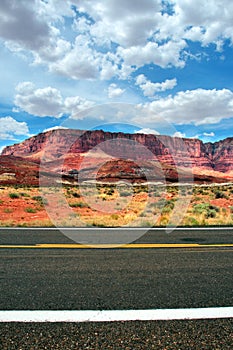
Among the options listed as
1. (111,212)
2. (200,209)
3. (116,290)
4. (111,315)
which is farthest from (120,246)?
(111,212)

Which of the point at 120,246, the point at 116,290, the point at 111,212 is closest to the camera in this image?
the point at 116,290

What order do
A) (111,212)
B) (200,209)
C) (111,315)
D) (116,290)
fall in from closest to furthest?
(111,315), (116,290), (200,209), (111,212)

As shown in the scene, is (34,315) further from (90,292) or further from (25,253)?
(25,253)

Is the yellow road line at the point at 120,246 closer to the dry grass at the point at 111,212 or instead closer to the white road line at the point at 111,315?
the white road line at the point at 111,315

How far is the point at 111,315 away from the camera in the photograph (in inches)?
134

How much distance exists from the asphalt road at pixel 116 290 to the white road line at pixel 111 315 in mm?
104

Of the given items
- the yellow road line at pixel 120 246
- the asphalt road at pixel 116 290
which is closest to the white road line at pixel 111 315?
the asphalt road at pixel 116 290

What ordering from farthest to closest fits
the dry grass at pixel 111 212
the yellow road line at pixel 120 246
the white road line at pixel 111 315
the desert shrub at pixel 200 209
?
the desert shrub at pixel 200 209 → the dry grass at pixel 111 212 → the yellow road line at pixel 120 246 → the white road line at pixel 111 315

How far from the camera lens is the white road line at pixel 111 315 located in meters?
3.28

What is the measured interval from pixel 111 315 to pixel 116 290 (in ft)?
2.62

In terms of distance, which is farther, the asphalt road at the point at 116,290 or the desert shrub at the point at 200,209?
the desert shrub at the point at 200,209

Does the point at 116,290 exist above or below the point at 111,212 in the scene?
above

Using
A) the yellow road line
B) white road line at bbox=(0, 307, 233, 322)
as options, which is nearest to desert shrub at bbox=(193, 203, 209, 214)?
the yellow road line

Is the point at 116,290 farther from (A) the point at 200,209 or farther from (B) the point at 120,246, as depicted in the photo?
(A) the point at 200,209
